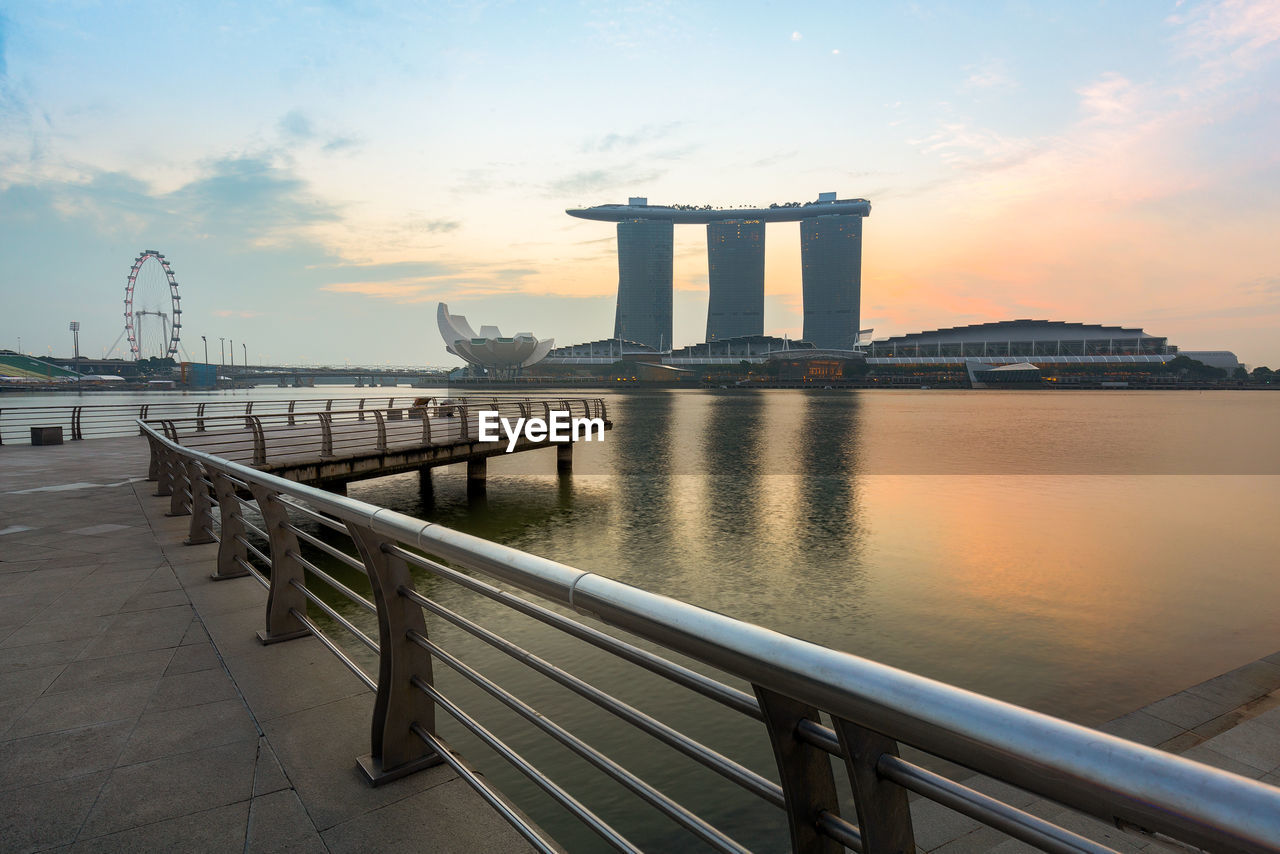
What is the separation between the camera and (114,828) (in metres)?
2.86

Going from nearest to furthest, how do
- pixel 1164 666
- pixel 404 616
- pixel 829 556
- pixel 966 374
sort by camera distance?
pixel 404 616 < pixel 1164 666 < pixel 829 556 < pixel 966 374

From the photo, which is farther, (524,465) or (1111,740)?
(524,465)

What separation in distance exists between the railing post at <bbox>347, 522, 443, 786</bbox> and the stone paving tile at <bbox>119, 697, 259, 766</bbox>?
2.20 feet

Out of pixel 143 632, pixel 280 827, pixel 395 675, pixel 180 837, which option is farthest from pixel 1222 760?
pixel 143 632

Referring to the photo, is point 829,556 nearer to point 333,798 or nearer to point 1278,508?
point 333,798

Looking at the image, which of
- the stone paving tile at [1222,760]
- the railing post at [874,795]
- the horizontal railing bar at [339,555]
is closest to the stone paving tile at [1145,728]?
the stone paving tile at [1222,760]

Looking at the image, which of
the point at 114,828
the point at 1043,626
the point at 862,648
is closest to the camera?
the point at 114,828

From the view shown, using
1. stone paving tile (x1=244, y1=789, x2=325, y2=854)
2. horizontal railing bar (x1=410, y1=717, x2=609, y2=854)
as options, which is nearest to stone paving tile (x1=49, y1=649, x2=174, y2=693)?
stone paving tile (x1=244, y1=789, x2=325, y2=854)

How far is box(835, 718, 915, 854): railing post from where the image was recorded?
1407 millimetres

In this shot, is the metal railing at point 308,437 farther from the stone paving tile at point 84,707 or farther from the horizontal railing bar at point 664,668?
the horizontal railing bar at point 664,668

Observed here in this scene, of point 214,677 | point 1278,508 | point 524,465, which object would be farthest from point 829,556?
point 524,465

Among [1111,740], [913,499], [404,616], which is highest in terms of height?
[1111,740]

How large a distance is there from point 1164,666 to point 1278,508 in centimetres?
1955

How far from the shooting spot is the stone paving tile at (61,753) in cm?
327
